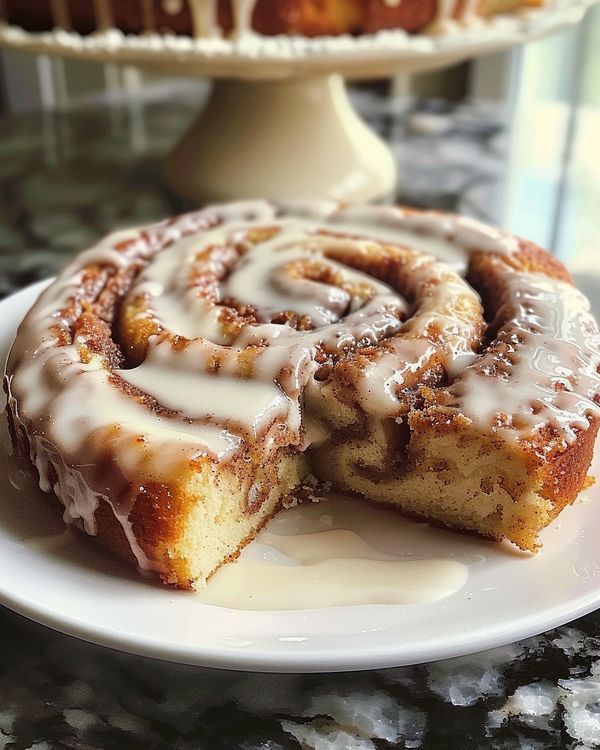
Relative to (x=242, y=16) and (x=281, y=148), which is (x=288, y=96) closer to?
(x=281, y=148)

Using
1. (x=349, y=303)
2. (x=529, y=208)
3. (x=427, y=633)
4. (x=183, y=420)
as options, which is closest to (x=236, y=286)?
(x=349, y=303)

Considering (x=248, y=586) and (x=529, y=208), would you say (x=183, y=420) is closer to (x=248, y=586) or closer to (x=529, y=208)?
(x=248, y=586)

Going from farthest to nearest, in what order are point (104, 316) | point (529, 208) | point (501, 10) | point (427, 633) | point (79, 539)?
point (529, 208)
point (501, 10)
point (104, 316)
point (79, 539)
point (427, 633)

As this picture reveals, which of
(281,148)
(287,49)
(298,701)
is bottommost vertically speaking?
(298,701)

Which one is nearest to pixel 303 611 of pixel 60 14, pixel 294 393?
pixel 294 393

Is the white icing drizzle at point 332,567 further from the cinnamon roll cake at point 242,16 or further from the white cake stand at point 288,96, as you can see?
the cinnamon roll cake at point 242,16

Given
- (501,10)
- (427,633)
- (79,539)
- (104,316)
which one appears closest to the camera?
(427,633)

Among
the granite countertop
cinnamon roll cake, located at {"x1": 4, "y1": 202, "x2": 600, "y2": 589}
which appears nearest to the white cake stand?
cinnamon roll cake, located at {"x1": 4, "y1": 202, "x2": 600, "y2": 589}
